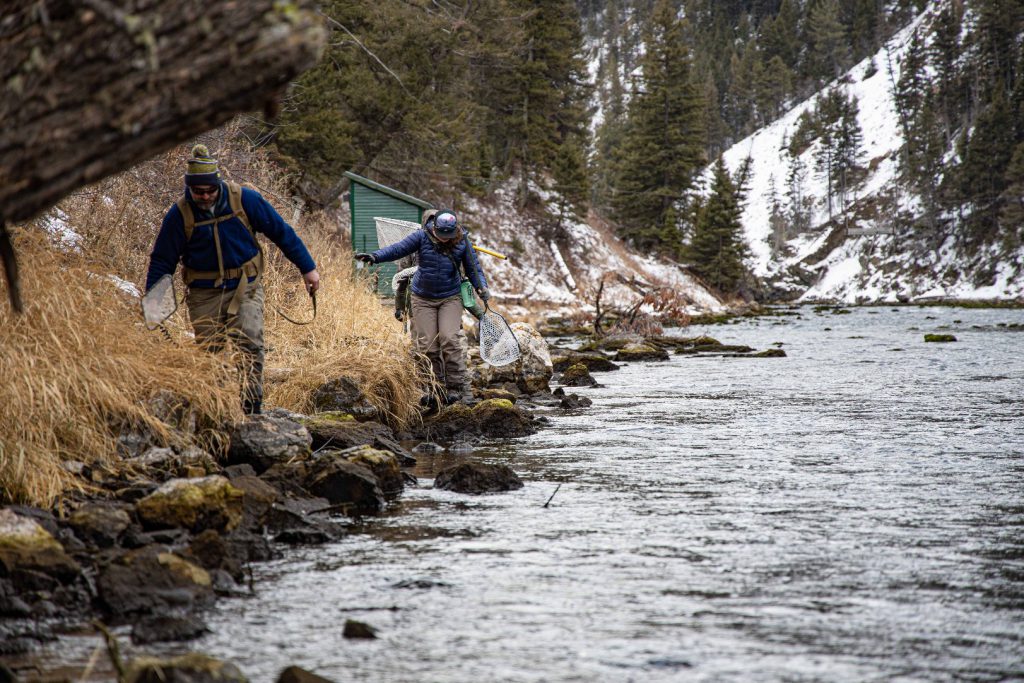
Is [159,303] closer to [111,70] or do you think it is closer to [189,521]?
[189,521]

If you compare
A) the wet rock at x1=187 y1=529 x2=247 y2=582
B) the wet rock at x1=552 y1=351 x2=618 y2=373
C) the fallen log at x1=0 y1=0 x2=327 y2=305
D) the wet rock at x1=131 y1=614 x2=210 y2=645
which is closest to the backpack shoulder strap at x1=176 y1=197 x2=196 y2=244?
the wet rock at x1=187 y1=529 x2=247 y2=582

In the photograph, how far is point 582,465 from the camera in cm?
916

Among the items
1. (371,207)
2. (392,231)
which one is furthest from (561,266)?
(392,231)

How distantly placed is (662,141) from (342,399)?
57.3m

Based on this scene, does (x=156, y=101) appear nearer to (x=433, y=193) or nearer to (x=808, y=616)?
(x=808, y=616)

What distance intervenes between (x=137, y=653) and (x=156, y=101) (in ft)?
7.53

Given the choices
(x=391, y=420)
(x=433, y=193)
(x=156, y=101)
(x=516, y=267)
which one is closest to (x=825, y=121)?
(x=516, y=267)

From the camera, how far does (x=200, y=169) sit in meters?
7.46

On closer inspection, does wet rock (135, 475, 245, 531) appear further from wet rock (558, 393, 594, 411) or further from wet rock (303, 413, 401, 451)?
wet rock (558, 393, 594, 411)

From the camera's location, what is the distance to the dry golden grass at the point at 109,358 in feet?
22.2

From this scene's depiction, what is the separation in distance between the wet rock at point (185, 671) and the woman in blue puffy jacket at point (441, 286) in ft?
25.6

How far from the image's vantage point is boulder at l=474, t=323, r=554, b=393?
1545cm

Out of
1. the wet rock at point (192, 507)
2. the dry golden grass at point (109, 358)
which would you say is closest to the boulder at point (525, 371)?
the dry golden grass at point (109, 358)

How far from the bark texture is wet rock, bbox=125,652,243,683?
1657 mm
